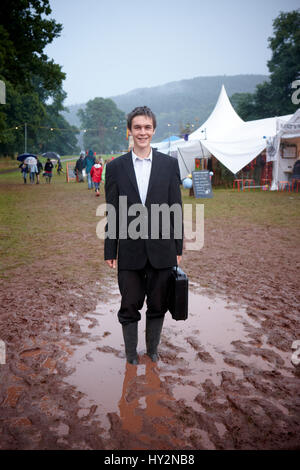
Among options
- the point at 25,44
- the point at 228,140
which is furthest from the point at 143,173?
the point at 25,44

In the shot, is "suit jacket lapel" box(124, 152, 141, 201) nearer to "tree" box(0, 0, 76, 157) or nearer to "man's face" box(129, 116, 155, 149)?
"man's face" box(129, 116, 155, 149)

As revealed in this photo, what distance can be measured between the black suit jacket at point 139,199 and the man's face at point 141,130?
12 centimetres

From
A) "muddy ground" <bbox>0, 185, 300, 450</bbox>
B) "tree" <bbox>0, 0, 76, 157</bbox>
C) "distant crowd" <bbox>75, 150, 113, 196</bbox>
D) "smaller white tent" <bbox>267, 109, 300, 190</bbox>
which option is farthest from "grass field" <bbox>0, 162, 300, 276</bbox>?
"tree" <bbox>0, 0, 76, 157</bbox>

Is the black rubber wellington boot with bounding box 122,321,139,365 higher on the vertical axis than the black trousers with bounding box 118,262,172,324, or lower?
lower

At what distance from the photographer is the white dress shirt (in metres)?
2.77

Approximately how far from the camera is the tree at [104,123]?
133375 millimetres

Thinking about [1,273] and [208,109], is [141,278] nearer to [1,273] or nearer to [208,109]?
[1,273]

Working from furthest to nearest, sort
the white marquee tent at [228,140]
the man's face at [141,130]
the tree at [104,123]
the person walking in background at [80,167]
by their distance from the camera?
the tree at [104,123], the person walking in background at [80,167], the white marquee tent at [228,140], the man's face at [141,130]

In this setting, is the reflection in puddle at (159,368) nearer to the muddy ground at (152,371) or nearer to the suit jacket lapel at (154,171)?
the muddy ground at (152,371)

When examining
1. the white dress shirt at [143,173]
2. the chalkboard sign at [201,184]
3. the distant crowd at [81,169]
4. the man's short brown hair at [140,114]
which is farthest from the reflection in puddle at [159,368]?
the distant crowd at [81,169]

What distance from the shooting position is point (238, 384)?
270cm

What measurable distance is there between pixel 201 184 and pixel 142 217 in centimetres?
1320

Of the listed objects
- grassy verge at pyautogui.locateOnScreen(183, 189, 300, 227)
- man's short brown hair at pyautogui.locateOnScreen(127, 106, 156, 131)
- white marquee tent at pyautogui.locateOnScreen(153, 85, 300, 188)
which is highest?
Result: white marquee tent at pyautogui.locateOnScreen(153, 85, 300, 188)

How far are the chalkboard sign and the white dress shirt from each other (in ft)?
42.3
